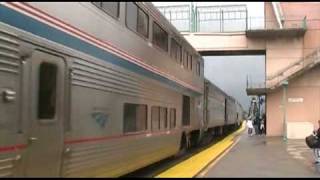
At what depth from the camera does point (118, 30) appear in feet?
32.8

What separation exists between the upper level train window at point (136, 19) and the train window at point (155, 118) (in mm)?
1760

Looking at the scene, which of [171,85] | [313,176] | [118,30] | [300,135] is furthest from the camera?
[300,135]

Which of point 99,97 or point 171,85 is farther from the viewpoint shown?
point 171,85

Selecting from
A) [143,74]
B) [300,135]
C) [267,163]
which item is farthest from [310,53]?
[143,74]

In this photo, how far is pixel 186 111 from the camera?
60.8 ft

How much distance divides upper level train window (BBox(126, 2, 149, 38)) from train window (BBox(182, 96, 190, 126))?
18.7 feet

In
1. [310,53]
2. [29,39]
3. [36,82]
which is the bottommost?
[36,82]

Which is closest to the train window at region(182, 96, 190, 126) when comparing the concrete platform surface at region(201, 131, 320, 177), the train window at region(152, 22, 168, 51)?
the concrete platform surface at region(201, 131, 320, 177)

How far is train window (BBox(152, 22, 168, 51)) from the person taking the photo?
13.4 m

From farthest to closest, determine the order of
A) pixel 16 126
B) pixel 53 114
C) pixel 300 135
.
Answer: pixel 300 135 < pixel 53 114 < pixel 16 126

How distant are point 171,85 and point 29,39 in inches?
363

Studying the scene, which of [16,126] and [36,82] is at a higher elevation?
[36,82]

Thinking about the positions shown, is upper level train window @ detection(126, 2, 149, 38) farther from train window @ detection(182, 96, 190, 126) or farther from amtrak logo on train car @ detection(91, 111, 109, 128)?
train window @ detection(182, 96, 190, 126)

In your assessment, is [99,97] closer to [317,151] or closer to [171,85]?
[171,85]
